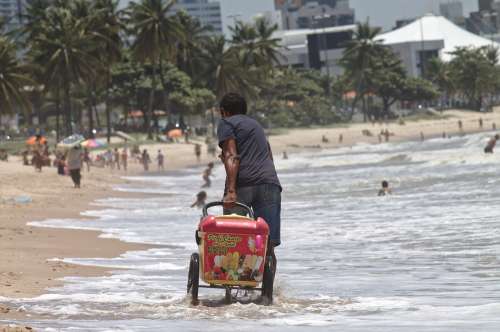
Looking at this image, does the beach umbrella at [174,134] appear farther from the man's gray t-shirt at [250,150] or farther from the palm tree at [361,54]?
the man's gray t-shirt at [250,150]

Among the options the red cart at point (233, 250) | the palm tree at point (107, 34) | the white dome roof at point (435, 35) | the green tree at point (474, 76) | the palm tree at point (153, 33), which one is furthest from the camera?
the white dome roof at point (435, 35)

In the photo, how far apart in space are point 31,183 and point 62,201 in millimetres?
6441

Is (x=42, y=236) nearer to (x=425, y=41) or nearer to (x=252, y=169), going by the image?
(x=252, y=169)

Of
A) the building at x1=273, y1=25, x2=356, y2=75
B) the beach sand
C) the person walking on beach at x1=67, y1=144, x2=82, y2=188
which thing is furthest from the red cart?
the building at x1=273, y1=25, x2=356, y2=75

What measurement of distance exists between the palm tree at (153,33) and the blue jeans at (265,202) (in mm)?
69968

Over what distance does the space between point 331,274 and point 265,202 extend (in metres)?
2.96

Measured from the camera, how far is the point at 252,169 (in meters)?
7.94

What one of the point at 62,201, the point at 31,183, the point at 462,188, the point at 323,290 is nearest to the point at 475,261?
the point at 323,290

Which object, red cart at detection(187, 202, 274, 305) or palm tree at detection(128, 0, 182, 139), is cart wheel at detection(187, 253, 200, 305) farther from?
palm tree at detection(128, 0, 182, 139)

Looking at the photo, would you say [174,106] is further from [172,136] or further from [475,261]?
[475,261]

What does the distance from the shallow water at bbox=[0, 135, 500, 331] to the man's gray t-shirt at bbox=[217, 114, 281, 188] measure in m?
0.86

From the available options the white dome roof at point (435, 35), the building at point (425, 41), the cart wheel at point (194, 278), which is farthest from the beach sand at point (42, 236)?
the white dome roof at point (435, 35)

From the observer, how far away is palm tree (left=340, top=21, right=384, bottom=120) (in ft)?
396

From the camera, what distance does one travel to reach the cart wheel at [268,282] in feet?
25.6
